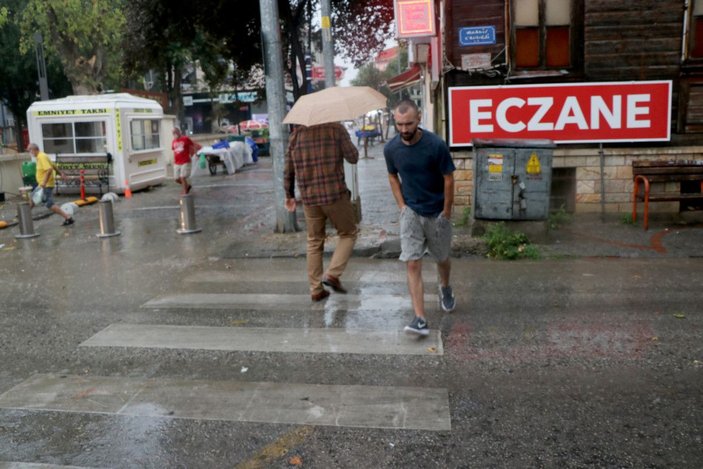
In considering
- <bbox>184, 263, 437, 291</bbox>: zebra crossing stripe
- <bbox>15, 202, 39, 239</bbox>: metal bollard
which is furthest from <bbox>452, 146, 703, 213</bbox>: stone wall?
<bbox>15, 202, 39, 239</bbox>: metal bollard

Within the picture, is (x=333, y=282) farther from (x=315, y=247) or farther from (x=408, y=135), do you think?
(x=408, y=135)

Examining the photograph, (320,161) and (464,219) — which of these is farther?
(464,219)

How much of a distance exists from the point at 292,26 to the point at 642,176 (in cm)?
856

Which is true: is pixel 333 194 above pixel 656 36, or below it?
below

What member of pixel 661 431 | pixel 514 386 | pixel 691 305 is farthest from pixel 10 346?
pixel 691 305

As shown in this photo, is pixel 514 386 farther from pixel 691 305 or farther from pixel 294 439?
pixel 691 305

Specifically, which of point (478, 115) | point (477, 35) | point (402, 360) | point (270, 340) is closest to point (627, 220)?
point (478, 115)

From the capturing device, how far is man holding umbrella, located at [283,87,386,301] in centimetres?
656

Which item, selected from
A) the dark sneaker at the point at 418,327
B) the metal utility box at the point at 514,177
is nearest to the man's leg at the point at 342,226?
the dark sneaker at the point at 418,327

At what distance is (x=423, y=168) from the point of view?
5.59m

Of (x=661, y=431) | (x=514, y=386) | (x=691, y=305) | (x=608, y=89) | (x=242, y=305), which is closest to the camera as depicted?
(x=661, y=431)

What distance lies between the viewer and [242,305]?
6.89 meters

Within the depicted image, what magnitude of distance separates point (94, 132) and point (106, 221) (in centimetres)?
812

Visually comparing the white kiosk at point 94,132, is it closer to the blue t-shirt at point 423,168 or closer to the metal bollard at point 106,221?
the metal bollard at point 106,221
